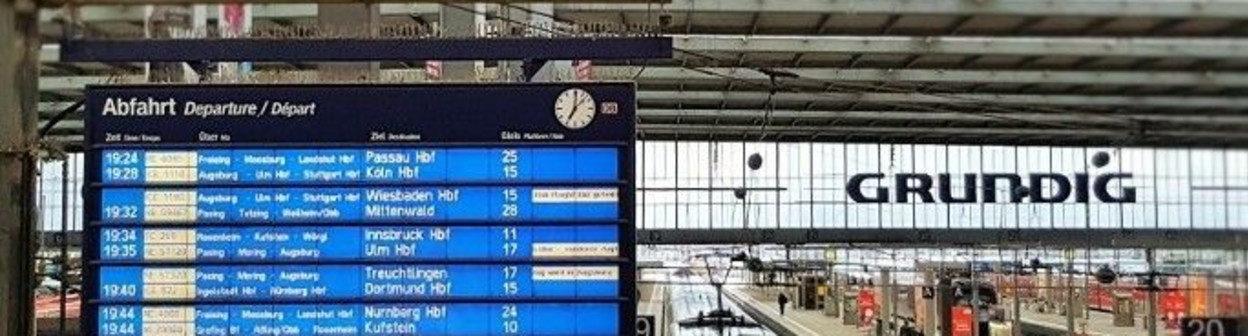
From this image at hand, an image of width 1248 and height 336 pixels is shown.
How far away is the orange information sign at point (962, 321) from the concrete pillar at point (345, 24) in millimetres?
21598

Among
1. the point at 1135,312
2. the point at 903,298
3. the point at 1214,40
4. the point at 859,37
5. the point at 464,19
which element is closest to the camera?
the point at 1214,40

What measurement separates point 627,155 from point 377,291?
3.74 feet

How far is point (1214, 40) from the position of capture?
325 cm

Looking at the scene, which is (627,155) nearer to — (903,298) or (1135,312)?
(1135,312)

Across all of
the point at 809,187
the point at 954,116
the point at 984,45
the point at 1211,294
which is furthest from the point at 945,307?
the point at 1211,294

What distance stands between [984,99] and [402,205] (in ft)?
23.9

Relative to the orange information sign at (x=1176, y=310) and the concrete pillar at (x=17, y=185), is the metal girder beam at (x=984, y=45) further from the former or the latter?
the concrete pillar at (x=17, y=185)

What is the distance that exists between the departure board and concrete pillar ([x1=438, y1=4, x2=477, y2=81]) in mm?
381

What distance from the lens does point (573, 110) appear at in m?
5.13

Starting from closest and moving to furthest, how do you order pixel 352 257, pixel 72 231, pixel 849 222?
pixel 352 257
pixel 72 231
pixel 849 222

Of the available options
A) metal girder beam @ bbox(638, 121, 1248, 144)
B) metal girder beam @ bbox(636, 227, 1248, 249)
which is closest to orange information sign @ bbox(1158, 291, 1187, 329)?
metal girder beam @ bbox(638, 121, 1248, 144)

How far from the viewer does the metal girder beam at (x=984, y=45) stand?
3275 millimetres

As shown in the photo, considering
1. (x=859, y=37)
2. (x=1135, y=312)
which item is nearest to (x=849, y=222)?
(x=1135, y=312)

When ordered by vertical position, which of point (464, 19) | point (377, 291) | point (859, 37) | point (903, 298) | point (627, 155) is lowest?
point (903, 298)
